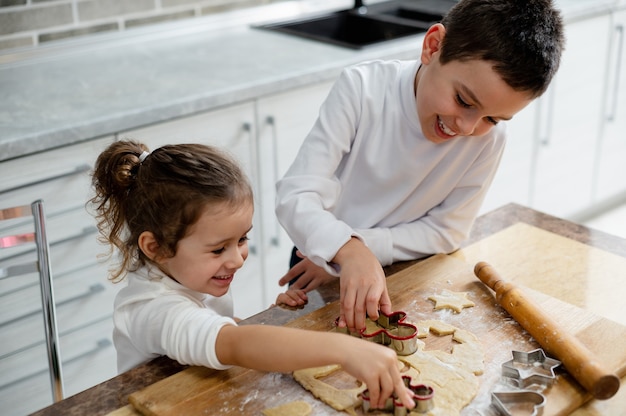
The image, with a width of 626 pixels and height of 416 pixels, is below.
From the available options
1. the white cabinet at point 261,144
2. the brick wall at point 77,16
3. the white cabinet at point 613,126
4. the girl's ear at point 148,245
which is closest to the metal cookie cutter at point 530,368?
the girl's ear at point 148,245

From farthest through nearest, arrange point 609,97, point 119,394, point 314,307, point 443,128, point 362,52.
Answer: point 609,97, point 362,52, point 443,128, point 314,307, point 119,394

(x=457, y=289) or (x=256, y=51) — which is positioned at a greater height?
(x=256, y=51)

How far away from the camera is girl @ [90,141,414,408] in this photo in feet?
3.59

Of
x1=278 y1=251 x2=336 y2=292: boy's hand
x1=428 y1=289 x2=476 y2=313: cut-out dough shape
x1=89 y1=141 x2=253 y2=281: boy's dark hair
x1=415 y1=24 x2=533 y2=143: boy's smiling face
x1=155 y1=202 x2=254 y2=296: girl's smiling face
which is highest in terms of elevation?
x1=415 y1=24 x2=533 y2=143: boy's smiling face

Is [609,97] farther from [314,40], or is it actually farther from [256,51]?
[256,51]

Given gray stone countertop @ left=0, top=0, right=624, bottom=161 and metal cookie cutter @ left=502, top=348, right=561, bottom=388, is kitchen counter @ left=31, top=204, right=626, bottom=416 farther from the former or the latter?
gray stone countertop @ left=0, top=0, right=624, bottom=161

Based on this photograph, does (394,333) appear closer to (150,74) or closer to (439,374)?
(439,374)

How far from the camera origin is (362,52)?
2.45 meters

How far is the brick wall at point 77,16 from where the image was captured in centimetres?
234

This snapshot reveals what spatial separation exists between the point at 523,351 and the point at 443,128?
18.5 inches

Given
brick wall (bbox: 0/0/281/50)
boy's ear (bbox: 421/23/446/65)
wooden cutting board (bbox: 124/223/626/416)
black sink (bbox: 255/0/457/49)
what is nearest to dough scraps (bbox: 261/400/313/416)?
wooden cutting board (bbox: 124/223/626/416)

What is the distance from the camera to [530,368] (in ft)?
3.58

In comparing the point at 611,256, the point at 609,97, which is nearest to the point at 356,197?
the point at 611,256

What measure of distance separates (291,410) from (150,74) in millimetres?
1514
